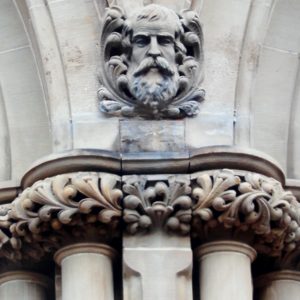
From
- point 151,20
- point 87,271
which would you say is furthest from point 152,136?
point 87,271

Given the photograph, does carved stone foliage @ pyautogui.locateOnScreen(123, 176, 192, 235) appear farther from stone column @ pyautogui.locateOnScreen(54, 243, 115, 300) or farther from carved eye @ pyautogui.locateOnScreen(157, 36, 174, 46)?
carved eye @ pyautogui.locateOnScreen(157, 36, 174, 46)

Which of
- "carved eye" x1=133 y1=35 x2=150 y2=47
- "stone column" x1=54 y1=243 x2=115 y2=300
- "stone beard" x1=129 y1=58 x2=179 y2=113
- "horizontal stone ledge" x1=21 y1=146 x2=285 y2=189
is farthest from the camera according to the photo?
"carved eye" x1=133 y1=35 x2=150 y2=47

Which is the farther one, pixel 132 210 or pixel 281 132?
pixel 281 132

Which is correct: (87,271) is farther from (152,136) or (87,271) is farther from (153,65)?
(153,65)

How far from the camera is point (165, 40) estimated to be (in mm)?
11648

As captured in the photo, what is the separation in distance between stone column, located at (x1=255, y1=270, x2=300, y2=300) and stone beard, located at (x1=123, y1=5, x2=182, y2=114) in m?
1.09

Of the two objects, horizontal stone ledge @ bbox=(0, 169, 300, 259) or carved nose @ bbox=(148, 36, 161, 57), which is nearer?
horizontal stone ledge @ bbox=(0, 169, 300, 259)

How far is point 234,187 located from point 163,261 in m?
0.54

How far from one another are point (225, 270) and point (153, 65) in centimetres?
114

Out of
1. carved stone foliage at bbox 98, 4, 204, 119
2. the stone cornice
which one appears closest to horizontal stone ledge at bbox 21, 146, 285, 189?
the stone cornice

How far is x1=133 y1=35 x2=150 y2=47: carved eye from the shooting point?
11648 mm

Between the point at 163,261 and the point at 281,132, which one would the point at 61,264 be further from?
the point at 281,132

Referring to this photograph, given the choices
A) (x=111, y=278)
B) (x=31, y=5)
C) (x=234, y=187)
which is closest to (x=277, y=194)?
(x=234, y=187)

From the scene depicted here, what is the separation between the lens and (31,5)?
11945mm
